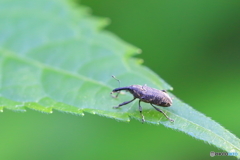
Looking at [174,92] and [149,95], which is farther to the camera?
[174,92]

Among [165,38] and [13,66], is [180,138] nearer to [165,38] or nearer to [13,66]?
[165,38]

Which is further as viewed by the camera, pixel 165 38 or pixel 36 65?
pixel 165 38

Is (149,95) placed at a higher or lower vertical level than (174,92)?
lower

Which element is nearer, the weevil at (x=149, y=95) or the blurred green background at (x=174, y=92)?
the weevil at (x=149, y=95)

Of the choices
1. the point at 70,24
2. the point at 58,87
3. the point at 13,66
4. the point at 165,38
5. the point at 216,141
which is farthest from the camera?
the point at 165,38

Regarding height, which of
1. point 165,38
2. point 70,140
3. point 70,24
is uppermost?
point 165,38

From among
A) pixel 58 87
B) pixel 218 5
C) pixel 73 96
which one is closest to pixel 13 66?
pixel 58 87

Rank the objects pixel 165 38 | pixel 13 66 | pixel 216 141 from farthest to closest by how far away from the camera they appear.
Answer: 1. pixel 165 38
2. pixel 13 66
3. pixel 216 141

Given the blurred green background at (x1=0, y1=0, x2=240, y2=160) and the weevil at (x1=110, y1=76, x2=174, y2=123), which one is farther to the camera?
the blurred green background at (x1=0, y1=0, x2=240, y2=160)
